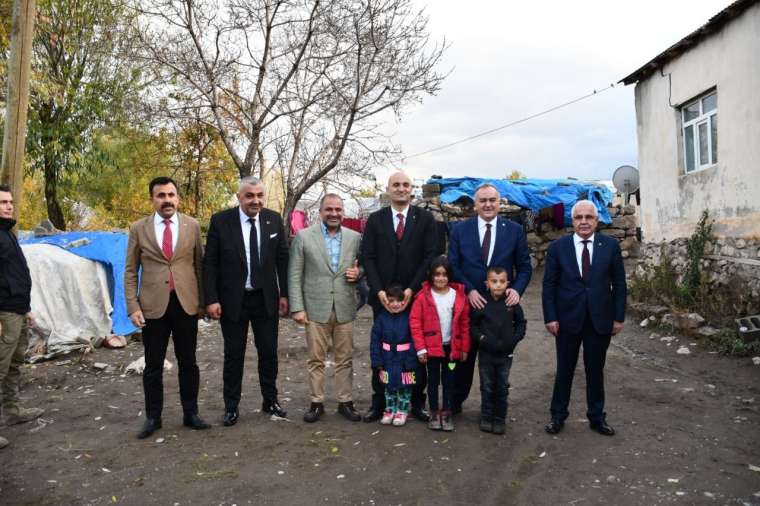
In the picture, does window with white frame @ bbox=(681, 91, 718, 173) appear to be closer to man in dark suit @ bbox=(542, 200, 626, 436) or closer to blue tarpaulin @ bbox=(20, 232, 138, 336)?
man in dark suit @ bbox=(542, 200, 626, 436)

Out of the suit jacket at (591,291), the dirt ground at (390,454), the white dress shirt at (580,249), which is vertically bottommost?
the dirt ground at (390,454)

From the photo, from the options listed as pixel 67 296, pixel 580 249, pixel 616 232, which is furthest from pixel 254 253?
pixel 616 232

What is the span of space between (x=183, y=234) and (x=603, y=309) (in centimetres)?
330

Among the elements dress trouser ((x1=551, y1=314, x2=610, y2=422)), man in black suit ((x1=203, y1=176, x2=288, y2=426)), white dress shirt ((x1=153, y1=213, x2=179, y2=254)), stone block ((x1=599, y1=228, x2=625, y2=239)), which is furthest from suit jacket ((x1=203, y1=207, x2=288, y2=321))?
stone block ((x1=599, y1=228, x2=625, y2=239))

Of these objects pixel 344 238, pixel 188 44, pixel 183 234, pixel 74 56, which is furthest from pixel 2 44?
pixel 344 238

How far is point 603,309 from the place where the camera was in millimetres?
4488

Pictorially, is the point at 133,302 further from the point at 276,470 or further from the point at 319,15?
the point at 319,15

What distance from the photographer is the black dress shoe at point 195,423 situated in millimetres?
4734

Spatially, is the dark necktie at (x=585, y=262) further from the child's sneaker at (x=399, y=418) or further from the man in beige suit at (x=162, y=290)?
the man in beige suit at (x=162, y=290)

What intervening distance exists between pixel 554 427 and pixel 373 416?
1438 mm

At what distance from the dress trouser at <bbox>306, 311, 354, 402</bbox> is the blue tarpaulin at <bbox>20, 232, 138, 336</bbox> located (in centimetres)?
514

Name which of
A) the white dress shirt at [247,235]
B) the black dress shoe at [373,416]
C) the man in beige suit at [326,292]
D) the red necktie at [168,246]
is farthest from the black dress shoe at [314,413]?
the red necktie at [168,246]

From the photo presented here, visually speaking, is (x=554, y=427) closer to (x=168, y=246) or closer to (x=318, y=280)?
(x=318, y=280)

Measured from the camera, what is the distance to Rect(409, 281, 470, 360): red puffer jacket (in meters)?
4.57
